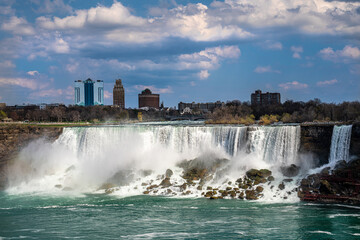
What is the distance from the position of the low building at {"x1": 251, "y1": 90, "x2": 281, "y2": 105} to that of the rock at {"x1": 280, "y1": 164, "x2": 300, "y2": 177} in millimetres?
116579

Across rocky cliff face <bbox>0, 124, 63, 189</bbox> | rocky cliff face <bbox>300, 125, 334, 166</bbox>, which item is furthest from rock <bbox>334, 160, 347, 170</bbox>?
rocky cliff face <bbox>0, 124, 63, 189</bbox>

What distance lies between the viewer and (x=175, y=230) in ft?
69.2

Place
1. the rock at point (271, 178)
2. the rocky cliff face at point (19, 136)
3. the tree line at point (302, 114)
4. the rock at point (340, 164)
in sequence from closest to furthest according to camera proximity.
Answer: the rock at point (340, 164)
the rock at point (271, 178)
the rocky cliff face at point (19, 136)
the tree line at point (302, 114)

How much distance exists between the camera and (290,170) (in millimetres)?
30609

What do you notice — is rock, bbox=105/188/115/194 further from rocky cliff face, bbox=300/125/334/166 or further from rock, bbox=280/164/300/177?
rocky cliff face, bbox=300/125/334/166

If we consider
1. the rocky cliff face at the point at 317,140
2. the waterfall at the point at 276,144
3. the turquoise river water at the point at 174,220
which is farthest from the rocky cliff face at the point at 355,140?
the turquoise river water at the point at 174,220

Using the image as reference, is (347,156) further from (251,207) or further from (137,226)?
(137,226)

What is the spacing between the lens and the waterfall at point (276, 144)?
33.3 metres

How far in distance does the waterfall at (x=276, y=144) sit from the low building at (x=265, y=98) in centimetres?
11290

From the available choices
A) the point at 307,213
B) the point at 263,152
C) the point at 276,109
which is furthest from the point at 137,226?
the point at 276,109

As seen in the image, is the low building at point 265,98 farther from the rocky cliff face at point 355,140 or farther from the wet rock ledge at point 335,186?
the wet rock ledge at point 335,186

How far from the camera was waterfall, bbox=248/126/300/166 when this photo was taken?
109 ft

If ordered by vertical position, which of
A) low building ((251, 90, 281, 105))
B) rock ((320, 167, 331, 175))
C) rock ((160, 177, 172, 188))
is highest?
low building ((251, 90, 281, 105))

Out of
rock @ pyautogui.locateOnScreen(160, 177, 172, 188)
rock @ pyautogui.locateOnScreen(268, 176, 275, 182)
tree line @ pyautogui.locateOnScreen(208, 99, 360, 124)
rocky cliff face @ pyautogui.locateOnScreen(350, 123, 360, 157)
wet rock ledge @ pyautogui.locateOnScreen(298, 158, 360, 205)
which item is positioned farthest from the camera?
tree line @ pyautogui.locateOnScreen(208, 99, 360, 124)
